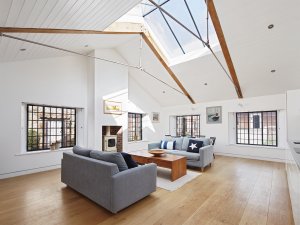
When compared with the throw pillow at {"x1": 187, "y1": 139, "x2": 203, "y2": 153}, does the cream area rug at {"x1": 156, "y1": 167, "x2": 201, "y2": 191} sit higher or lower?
lower

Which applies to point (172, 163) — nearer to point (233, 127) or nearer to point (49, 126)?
point (49, 126)

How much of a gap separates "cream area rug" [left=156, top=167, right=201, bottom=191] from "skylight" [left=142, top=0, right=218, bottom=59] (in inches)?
142

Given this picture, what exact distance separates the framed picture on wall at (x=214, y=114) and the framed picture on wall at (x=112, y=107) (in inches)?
161

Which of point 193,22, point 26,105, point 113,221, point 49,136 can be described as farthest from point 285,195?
point 26,105

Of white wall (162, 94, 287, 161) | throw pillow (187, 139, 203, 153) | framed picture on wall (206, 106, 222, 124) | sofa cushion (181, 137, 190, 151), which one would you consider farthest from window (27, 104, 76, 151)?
framed picture on wall (206, 106, 222, 124)

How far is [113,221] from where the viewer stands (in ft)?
8.04

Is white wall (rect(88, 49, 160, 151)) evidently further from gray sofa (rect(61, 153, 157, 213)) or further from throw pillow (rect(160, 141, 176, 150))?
gray sofa (rect(61, 153, 157, 213))

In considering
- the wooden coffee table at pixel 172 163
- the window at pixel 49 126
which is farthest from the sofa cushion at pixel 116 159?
the window at pixel 49 126

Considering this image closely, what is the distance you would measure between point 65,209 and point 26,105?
3656mm

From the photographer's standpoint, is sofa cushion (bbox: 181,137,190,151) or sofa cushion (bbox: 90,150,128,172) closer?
sofa cushion (bbox: 90,150,128,172)

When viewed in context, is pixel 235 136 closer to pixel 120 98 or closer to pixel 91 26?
pixel 120 98

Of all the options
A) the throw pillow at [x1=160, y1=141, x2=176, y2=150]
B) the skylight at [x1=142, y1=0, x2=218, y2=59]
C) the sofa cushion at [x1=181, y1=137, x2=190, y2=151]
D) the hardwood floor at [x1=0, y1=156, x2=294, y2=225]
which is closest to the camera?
the hardwood floor at [x1=0, y1=156, x2=294, y2=225]

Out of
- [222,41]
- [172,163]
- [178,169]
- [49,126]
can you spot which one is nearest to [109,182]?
[172,163]

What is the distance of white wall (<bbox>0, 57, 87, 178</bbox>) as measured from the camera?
4426 millimetres
